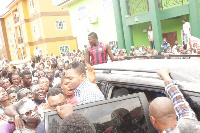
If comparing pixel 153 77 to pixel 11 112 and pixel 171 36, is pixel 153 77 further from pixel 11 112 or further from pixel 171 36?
pixel 171 36

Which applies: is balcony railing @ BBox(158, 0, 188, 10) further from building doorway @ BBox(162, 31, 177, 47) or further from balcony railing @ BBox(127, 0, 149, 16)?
building doorway @ BBox(162, 31, 177, 47)

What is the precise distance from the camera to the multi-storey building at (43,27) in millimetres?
24500

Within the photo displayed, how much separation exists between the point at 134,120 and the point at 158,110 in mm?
320

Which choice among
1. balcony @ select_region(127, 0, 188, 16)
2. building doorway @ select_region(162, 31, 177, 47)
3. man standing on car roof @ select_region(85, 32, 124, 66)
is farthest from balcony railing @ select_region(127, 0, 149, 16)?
man standing on car roof @ select_region(85, 32, 124, 66)

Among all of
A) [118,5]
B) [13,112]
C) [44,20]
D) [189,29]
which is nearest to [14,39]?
[44,20]

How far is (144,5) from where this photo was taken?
12.9 m

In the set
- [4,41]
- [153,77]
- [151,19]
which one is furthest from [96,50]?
[4,41]

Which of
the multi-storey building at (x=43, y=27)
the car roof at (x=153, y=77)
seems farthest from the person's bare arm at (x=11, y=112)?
the multi-storey building at (x=43, y=27)

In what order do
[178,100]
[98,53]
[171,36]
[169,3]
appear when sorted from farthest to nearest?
[171,36], [169,3], [98,53], [178,100]

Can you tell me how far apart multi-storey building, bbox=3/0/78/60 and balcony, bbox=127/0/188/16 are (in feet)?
36.2

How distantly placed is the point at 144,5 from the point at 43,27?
46.6ft

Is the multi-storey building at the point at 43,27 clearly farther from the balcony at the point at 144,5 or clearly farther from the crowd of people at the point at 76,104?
the crowd of people at the point at 76,104

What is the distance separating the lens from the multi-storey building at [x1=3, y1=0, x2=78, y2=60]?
24.5m

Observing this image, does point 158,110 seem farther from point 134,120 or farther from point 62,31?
point 62,31
